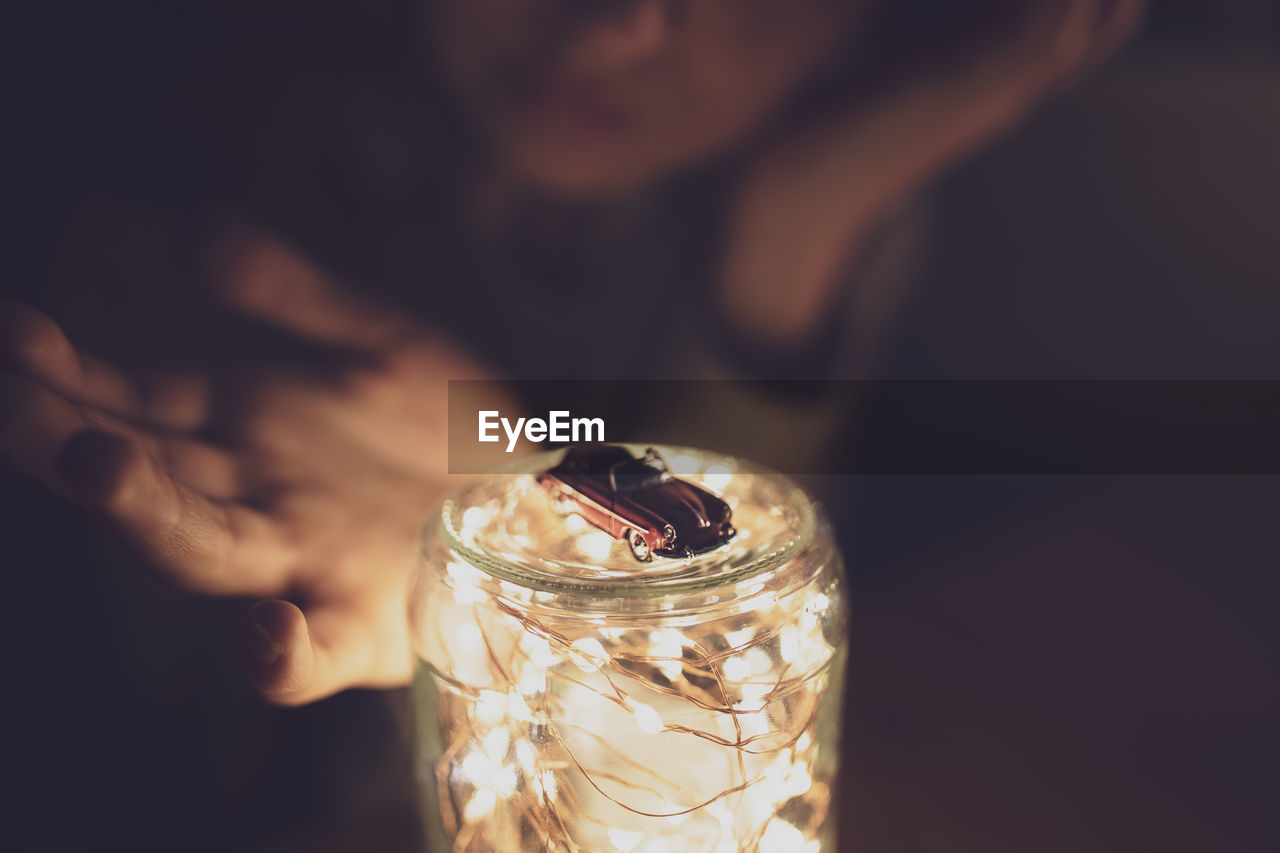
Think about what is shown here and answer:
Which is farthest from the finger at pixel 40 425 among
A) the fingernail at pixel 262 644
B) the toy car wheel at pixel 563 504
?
the toy car wheel at pixel 563 504

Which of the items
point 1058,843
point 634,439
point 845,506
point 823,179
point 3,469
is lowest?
point 1058,843

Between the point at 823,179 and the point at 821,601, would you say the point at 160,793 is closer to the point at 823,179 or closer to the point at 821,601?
the point at 821,601

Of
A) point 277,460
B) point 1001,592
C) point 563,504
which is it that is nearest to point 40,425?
point 277,460

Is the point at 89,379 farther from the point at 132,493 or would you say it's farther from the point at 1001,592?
the point at 1001,592

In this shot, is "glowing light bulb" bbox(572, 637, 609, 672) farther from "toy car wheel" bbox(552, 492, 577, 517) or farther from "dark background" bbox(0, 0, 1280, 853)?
"dark background" bbox(0, 0, 1280, 853)

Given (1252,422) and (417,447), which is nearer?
(417,447)

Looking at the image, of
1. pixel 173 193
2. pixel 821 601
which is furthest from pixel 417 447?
pixel 821 601
